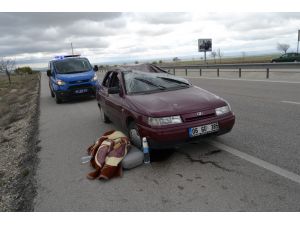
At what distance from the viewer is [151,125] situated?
4438 millimetres

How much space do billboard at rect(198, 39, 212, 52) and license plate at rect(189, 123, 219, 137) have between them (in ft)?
133

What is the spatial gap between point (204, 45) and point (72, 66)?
32.8m

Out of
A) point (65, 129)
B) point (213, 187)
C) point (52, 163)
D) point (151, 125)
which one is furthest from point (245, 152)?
point (65, 129)

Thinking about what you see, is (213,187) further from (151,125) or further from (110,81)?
(110,81)

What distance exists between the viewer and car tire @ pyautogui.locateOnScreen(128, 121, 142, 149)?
4.92m

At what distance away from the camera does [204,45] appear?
4344 cm

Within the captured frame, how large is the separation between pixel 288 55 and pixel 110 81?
108 ft

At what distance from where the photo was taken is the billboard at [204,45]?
43.5 metres

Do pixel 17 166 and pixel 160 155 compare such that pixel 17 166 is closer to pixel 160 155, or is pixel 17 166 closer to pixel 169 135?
pixel 160 155

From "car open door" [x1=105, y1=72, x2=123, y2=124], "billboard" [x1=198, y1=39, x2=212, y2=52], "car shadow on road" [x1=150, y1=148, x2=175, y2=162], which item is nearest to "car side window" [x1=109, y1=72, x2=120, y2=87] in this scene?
"car open door" [x1=105, y1=72, x2=123, y2=124]

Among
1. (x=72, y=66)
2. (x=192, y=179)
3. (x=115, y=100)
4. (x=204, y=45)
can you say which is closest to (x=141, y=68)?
(x=115, y=100)

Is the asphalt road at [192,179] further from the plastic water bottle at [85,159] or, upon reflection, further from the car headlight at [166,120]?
the car headlight at [166,120]

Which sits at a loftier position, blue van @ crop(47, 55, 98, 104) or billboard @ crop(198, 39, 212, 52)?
billboard @ crop(198, 39, 212, 52)

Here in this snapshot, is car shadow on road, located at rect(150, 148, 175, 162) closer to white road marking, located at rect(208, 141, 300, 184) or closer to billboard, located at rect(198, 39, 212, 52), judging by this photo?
white road marking, located at rect(208, 141, 300, 184)
